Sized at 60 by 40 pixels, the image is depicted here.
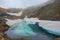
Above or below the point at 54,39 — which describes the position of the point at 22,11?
above

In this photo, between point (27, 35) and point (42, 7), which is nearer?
point (27, 35)

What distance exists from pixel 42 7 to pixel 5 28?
32cm

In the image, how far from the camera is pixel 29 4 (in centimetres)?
115

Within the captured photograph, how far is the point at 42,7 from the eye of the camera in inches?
44.7

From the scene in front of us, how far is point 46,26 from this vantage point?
106 cm

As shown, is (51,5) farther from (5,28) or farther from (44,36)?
(5,28)

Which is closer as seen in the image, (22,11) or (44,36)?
(44,36)

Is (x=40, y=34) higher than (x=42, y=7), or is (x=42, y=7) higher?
(x=42, y=7)

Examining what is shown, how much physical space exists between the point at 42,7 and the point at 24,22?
0.60 feet

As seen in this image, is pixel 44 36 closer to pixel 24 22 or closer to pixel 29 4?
pixel 24 22

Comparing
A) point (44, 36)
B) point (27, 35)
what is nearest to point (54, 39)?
point (44, 36)

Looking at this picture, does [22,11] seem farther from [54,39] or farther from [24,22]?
[54,39]

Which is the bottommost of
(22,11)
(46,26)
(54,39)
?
(54,39)

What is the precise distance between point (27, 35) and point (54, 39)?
0.18 meters
